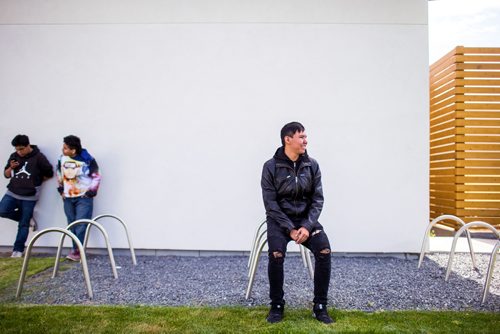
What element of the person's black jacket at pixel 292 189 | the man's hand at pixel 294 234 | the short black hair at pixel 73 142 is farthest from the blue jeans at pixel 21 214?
the man's hand at pixel 294 234

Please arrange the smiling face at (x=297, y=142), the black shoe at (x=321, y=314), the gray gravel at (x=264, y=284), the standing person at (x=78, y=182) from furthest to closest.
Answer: the standing person at (x=78, y=182)
the gray gravel at (x=264, y=284)
the smiling face at (x=297, y=142)
the black shoe at (x=321, y=314)

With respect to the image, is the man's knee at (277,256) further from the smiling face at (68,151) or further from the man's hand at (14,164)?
the man's hand at (14,164)

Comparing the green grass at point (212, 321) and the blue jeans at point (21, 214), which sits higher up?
the blue jeans at point (21, 214)

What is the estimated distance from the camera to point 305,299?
3898 mm

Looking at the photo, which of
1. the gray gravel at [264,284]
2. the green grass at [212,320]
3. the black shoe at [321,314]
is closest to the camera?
the green grass at [212,320]

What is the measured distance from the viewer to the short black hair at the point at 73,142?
5.51 meters

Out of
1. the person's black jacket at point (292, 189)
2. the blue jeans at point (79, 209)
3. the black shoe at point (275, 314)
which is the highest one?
the person's black jacket at point (292, 189)

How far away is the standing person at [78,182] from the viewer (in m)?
5.62

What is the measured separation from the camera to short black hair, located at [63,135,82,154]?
5508mm

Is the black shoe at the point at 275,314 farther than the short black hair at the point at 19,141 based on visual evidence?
No

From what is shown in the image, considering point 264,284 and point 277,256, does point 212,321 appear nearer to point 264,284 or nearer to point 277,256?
point 277,256

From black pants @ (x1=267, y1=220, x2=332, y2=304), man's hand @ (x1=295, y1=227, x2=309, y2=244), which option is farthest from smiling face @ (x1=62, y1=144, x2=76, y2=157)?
man's hand @ (x1=295, y1=227, x2=309, y2=244)

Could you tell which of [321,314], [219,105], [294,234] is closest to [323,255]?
[294,234]

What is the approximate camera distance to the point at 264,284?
444 centimetres
